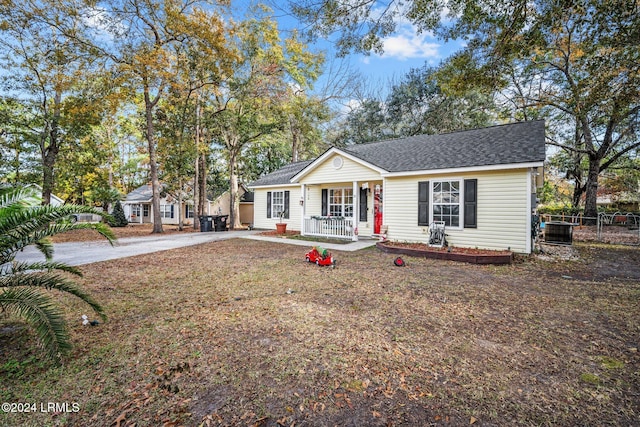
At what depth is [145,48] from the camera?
13648mm

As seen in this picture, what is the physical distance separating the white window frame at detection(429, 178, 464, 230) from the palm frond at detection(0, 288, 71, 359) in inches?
366

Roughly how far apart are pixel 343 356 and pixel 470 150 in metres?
9.26

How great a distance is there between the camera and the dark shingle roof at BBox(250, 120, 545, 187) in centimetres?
835


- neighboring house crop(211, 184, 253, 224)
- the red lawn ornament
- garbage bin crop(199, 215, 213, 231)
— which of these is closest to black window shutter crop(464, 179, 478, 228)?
the red lawn ornament

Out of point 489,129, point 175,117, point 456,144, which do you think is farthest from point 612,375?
point 175,117

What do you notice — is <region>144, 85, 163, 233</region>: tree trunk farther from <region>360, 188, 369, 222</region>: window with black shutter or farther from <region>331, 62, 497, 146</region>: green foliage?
<region>331, 62, 497, 146</region>: green foliage

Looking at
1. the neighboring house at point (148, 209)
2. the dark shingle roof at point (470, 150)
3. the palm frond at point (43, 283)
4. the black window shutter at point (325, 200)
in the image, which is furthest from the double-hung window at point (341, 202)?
the neighboring house at point (148, 209)

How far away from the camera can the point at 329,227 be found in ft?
40.4

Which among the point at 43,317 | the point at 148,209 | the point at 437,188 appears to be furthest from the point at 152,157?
the point at 148,209

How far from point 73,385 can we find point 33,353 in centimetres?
100

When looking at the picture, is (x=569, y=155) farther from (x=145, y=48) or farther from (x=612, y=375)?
(x=145, y=48)

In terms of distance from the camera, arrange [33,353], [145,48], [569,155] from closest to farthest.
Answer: [33,353] → [145,48] → [569,155]

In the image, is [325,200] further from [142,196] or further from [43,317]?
[142,196]

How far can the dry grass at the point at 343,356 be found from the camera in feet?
6.94
